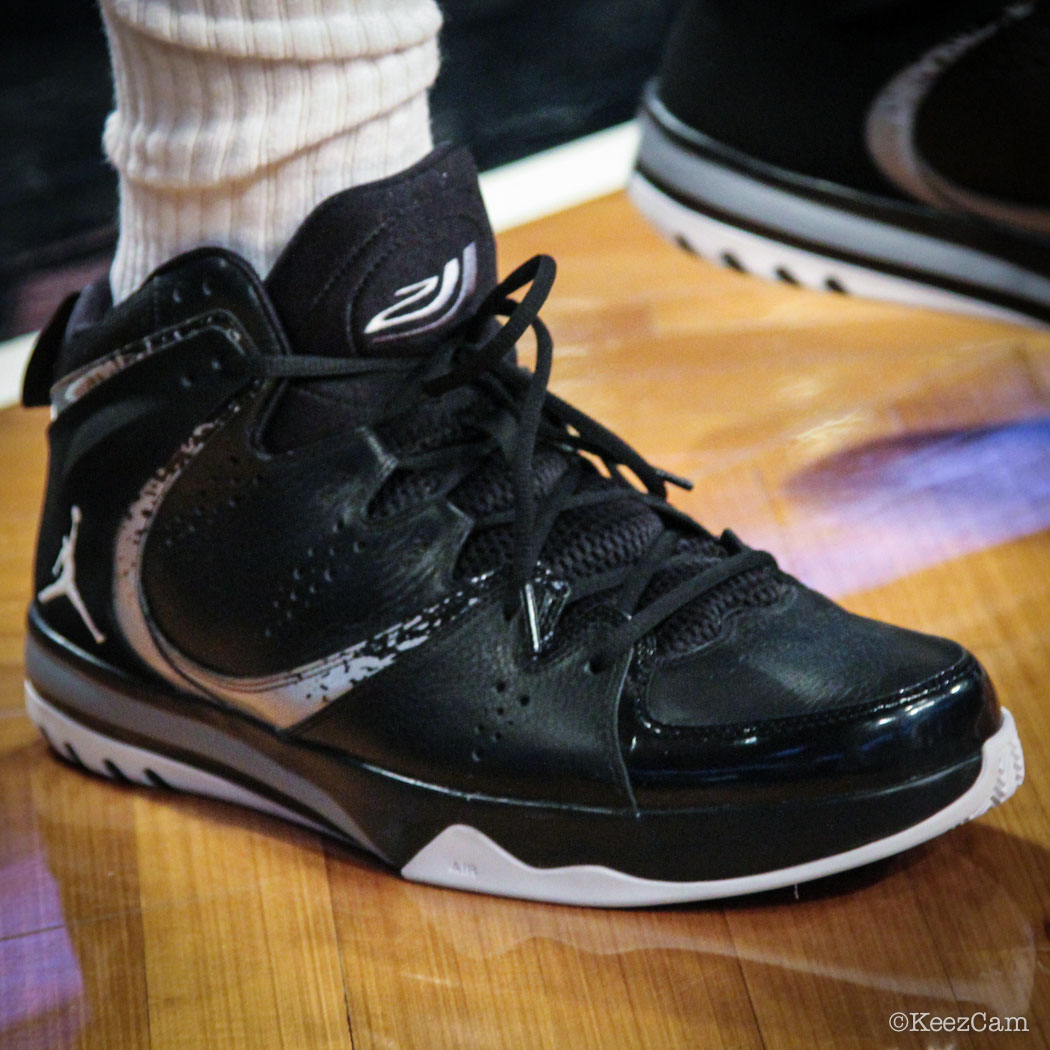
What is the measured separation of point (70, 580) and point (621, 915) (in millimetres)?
346

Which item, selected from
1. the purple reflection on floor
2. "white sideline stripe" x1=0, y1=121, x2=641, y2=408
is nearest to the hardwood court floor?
the purple reflection on floor

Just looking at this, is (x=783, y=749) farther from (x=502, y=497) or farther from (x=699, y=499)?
(x=699, y=499)

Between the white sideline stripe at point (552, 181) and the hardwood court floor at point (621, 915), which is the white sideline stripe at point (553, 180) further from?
the hardwood court floor at point (621, 915)

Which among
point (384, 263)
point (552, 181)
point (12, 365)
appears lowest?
point (12, 365)

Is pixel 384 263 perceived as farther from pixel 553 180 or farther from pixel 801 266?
pixel 553 180

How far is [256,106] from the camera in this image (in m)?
0.59

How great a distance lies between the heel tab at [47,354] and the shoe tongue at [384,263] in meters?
0.15

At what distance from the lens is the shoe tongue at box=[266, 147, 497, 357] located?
59 cm

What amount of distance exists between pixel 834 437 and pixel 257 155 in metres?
0.56

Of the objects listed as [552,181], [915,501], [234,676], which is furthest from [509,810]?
[552,181]

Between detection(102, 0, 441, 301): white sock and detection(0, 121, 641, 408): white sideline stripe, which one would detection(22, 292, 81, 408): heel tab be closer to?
detection(102, 0, 441, 301): white sock

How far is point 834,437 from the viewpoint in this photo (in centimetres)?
100

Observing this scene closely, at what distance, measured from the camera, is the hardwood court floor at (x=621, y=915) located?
0.57 meters

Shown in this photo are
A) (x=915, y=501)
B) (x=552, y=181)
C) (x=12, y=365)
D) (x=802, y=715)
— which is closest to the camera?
(x=802, y=715)
